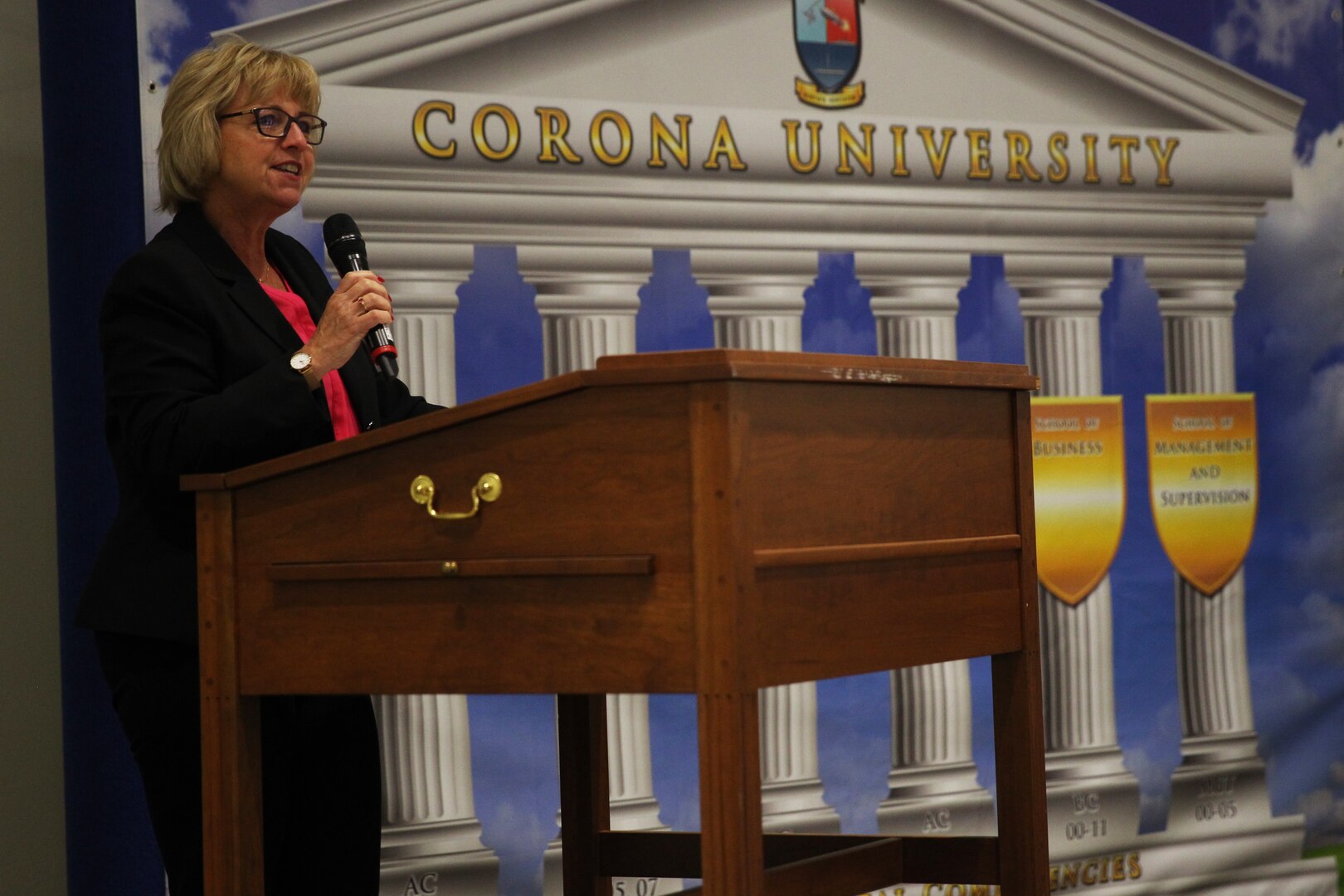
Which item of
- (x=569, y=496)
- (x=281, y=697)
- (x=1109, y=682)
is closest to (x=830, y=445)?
(x=569, y=496)

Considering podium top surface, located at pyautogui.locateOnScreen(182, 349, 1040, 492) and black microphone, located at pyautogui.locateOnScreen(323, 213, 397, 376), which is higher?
black microphone, located at pyautogui.locateOnScreen(323, 213, 397, 376)

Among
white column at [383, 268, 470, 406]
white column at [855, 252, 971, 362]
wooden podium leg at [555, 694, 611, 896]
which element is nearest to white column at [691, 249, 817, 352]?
white column at [855, 252, 971, 362]

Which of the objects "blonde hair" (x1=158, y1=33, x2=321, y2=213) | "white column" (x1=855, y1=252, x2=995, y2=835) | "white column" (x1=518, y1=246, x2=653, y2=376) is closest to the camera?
"blonde hair" (x1=158, y1=33, x2=321, y2=213)

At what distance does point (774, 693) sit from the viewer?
3338 mm

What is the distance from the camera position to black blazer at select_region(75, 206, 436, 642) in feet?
5.63

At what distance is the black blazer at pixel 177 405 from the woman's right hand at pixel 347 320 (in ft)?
0.13

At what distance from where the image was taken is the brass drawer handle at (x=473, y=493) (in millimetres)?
1562

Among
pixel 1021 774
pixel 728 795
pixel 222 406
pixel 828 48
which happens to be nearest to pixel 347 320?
pixel 222 406

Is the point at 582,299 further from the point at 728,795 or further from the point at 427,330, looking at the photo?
the point at 728,795

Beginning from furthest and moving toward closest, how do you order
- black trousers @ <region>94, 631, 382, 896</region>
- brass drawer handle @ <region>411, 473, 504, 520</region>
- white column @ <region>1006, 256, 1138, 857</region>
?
white column @ <region>1006, 256, 1138, 857</region> → black trousers @ <region>94, 631, 382, 896</region> → brass drawer handle @ <region>411, 473, 504, 520</region>

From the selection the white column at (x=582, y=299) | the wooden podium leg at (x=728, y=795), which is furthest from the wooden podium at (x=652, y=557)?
the white column at (x=582, y=299)

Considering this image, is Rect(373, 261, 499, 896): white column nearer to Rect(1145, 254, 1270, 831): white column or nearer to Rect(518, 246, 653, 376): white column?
Rect(518, 246, 653, 376): white column

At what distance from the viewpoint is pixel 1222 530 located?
12.6 ft

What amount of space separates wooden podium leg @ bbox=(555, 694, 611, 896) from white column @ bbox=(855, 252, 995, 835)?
4.27ft
